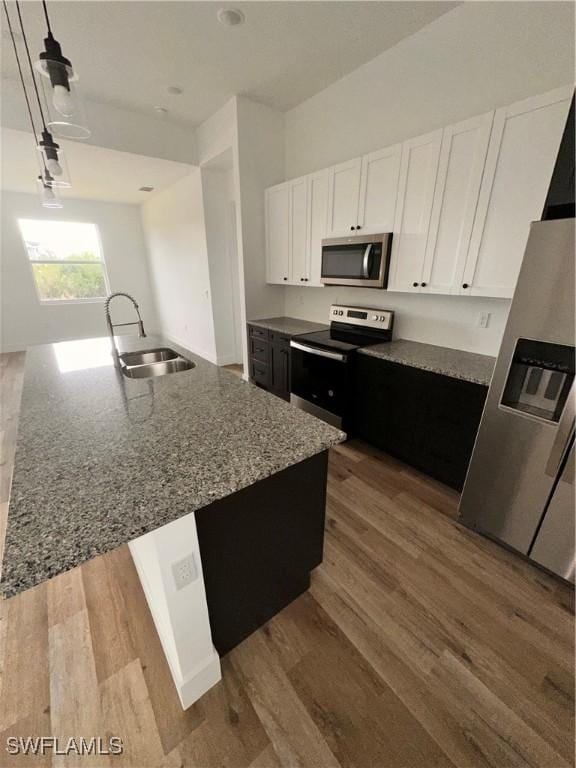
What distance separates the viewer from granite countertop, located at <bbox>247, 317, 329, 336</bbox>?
3137mm

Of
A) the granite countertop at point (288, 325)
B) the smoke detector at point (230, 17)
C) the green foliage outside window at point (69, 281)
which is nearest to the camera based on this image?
the smoke detector at point (230, 17)

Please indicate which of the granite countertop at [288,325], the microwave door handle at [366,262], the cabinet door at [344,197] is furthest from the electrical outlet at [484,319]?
the granite countertop at [288,325]

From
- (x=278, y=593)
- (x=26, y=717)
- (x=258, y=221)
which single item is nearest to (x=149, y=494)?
(x=278, y=593)

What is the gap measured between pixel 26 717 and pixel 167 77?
14.1 feet

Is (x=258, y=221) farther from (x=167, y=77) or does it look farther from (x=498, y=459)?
(x=498, y=459)

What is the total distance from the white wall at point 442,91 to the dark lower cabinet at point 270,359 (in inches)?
31.6

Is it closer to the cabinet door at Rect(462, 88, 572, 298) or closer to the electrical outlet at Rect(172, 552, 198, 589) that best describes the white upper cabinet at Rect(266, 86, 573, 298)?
the cabinet door at Rect(462, 88, 572, 298)

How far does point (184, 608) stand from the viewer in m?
0.97

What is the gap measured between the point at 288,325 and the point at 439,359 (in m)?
1.71

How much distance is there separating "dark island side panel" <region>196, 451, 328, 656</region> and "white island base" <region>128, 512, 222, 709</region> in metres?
0.05

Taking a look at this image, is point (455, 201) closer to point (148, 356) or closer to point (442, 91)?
point (442, 91)

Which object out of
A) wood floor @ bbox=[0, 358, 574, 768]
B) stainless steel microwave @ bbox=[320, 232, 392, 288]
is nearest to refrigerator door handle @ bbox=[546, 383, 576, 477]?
wood floor @ bbox=[0, 358, 574, 768]

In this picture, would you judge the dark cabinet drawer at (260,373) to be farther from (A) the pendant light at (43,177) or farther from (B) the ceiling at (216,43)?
(B) the ceiling at (216,43)

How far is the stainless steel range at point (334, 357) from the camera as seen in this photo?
8.38 feet
